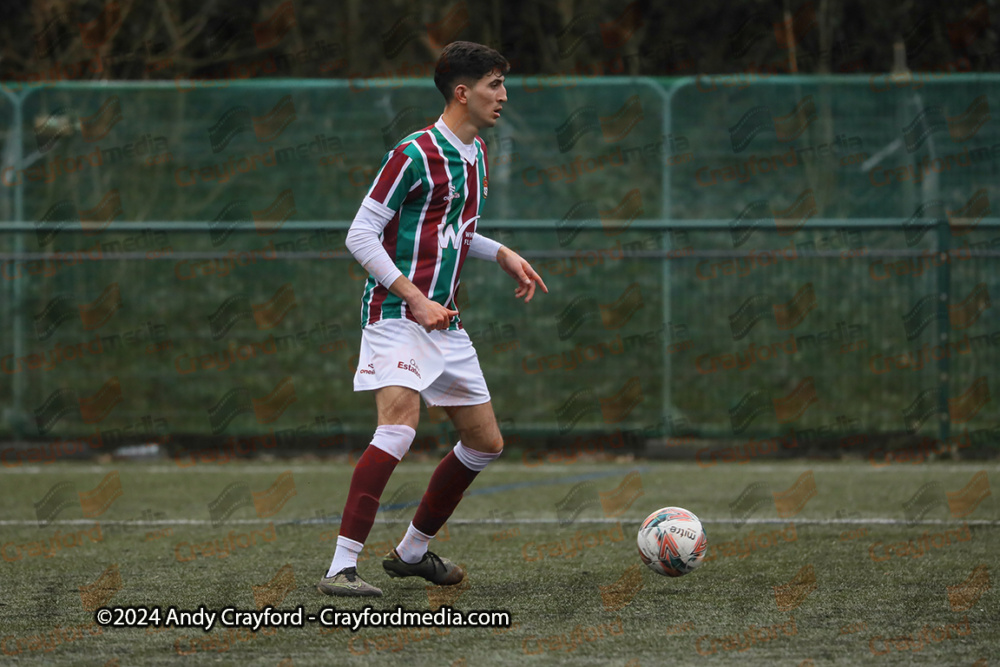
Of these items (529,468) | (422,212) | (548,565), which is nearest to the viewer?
(422,212)

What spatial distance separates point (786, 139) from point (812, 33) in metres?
2.94

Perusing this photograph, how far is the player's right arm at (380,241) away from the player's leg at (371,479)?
1.01 ft

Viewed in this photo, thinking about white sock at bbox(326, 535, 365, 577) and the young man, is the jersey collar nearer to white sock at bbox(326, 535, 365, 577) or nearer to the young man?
the young man

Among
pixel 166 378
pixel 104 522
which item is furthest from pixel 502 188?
pixel 104 522

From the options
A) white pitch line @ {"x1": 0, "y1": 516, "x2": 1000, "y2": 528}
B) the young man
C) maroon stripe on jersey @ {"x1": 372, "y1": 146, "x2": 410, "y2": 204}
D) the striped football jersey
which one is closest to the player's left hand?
the young man

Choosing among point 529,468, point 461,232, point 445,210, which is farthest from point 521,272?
point 529,468

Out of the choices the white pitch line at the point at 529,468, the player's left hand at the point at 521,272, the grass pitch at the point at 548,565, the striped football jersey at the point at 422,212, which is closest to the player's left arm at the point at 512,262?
the player's left hand at the point at 521,272

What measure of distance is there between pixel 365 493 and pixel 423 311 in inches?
26.2

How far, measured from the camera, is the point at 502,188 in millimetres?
10195

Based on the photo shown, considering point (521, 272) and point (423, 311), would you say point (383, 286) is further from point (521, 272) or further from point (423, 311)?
point (521, 272)

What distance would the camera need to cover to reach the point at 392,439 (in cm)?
438

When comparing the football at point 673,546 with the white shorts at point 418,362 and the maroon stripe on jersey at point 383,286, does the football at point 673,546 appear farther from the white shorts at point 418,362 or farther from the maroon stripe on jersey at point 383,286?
the maroon stripe on jersey at point 383,286

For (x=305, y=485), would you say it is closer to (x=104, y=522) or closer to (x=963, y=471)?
(x=104, y=522)

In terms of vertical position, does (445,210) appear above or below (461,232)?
above
